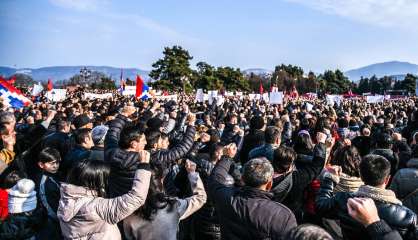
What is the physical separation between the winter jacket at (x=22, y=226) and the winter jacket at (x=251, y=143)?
416 cm

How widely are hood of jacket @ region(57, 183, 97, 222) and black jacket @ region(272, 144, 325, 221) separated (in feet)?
5.14

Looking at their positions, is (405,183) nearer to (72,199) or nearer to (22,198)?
(72,199)

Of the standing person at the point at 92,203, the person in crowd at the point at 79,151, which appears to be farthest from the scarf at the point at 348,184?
the person in crowd at the point at 79,151

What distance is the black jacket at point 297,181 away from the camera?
368 centimetres

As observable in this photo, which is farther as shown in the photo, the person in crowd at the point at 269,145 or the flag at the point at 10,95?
the flag at the point at 10,95

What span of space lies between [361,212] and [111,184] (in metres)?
2.50

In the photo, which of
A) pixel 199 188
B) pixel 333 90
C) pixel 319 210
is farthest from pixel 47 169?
pixel 333 90

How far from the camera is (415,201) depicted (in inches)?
150

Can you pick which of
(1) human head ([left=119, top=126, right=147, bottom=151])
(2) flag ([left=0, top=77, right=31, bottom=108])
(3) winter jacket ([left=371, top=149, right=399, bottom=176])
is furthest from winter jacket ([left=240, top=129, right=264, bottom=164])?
(2) flag ([left=0, top=77, right=31, bottom=108])

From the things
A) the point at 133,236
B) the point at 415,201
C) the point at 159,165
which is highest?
the point at 159,165

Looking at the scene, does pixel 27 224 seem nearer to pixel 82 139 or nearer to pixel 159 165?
pixel 159 165

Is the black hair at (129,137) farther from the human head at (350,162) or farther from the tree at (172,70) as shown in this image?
the tree at (172,70)

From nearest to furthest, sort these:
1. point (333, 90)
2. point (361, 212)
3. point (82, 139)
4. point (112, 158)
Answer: point (361, 212) → point (112, 158) → point (82, 139) → point (333, 90)

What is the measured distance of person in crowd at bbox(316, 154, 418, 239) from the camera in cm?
261
